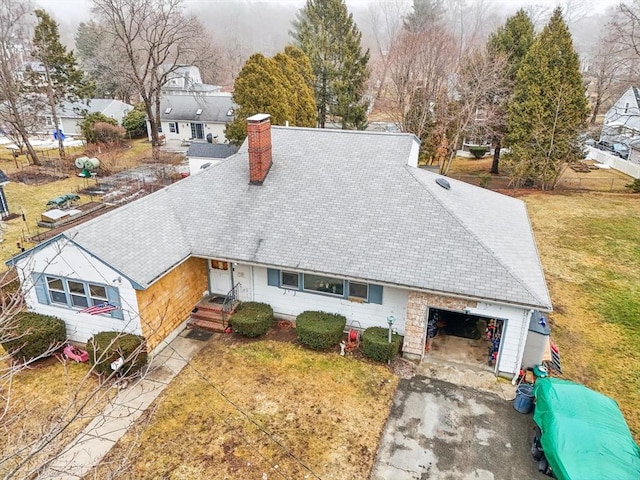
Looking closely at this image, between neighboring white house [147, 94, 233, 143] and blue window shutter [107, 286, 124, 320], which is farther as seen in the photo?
neighboring white house [147, 94, 233, 143]

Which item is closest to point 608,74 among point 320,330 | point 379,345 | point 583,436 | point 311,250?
point 311,250

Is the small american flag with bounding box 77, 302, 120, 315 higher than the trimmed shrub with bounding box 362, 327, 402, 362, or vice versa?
the small american flag with bounding box 77, 302, 120, 315

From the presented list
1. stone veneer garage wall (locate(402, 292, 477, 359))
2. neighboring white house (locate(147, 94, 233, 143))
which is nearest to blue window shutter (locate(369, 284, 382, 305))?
stone veneer garage wall (locate(402, 292, 477, 359))

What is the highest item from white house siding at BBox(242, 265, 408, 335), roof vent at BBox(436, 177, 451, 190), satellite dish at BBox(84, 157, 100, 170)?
roof vent at BBox(436, 177, 451, 190)

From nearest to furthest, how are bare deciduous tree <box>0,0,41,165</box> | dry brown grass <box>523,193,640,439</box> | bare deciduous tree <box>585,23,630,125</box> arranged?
dry brown grass <box>523,193,640,439</box>, bare deciduous tree <box>0,0,41,165</box>, bare deciduous tree <box>585,23,630,125</box>

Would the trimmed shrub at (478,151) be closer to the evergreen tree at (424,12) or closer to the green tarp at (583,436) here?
the evergreen tree at (424,12)

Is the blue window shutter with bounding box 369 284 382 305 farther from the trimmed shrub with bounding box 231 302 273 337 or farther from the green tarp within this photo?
the green tarp

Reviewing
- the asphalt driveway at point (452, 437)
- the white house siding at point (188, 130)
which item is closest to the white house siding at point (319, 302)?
the asphalt driveway at point (452, 437)
